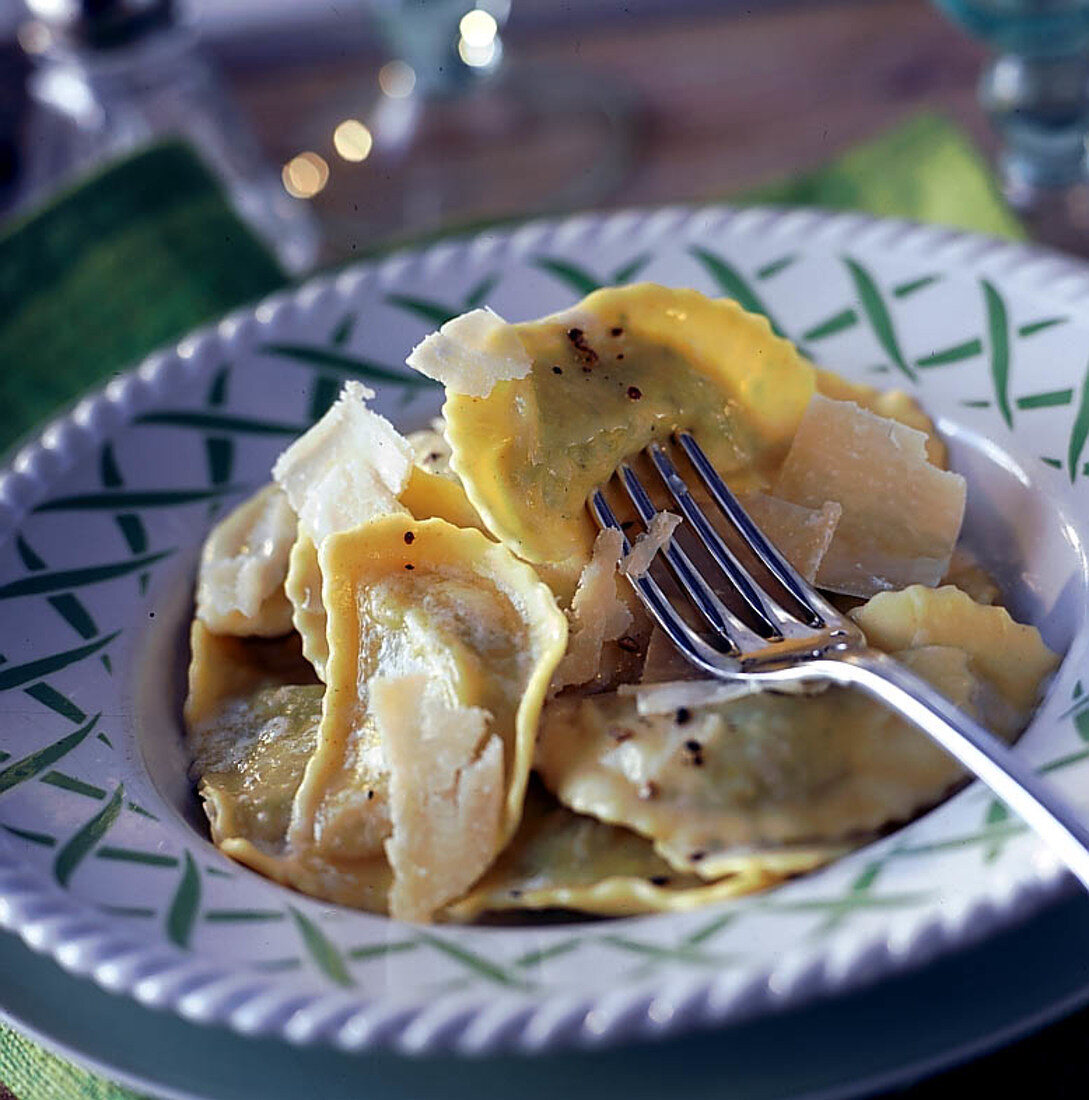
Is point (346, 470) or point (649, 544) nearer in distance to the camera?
point (649, 544)

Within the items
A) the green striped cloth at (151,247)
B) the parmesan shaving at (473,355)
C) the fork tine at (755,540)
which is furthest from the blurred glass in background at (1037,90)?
the parmesan shaving at (473,355)

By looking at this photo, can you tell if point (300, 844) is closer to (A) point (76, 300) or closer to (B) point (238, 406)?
(B) point (238, 406)

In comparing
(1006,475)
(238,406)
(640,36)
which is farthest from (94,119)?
(1006,475)

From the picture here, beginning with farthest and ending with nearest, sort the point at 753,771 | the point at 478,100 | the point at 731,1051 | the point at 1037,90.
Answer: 1. the point at 478,100
2. the point at 1037,90
3. the point at 753,771
4. the point at 731,1051

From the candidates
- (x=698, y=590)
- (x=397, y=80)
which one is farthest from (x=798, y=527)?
(x=397, y=80)

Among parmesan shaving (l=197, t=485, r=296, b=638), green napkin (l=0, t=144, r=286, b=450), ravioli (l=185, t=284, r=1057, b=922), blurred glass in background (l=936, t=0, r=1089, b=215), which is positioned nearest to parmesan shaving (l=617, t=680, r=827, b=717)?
ravioli (l=185, t=284, r=1057, b=922)

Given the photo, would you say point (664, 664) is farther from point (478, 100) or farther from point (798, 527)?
point (478, 100)

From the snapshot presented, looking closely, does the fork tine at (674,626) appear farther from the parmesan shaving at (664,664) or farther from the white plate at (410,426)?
the white plate at (410,426)
